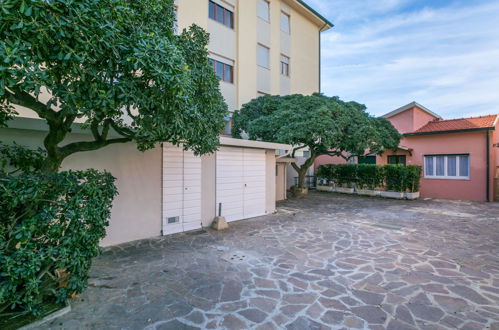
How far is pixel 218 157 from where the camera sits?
330 inches

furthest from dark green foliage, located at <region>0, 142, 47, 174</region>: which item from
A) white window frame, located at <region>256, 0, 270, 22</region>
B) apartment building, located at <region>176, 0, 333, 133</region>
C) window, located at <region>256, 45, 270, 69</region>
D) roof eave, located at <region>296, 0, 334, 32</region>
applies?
roof eave, located at <region>296, 0, 334, 32</region>

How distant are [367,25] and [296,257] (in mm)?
14591

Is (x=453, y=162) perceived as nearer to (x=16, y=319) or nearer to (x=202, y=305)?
(x=202, y=305)

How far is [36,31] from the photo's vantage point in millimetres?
2422

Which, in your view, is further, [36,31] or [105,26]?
[105,26]

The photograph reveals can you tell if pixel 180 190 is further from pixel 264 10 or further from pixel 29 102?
pixel 264 10

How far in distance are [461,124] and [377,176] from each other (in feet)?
19.1

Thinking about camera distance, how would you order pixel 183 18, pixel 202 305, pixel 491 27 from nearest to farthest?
1. pixel 202 305
2. pixel 491 27
3. pixel 183 18

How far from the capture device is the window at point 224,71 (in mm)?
13703

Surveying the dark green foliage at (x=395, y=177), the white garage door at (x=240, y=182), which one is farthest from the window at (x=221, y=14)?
the dark green foliage at (x=395, y=177)

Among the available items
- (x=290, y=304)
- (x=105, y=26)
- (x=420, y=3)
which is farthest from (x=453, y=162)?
(x=105, y=26)

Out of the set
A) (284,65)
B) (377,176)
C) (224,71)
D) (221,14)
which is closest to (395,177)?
(377,176)

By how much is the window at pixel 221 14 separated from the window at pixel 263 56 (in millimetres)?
2320

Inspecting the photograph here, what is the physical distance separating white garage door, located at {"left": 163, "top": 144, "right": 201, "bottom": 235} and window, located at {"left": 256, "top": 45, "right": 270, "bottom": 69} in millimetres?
10540
